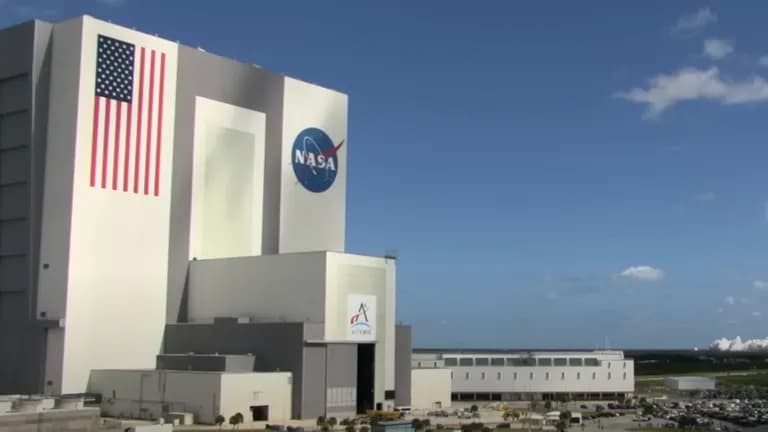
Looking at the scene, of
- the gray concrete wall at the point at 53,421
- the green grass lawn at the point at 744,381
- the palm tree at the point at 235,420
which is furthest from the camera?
the green grass lawn at the point at 744,381

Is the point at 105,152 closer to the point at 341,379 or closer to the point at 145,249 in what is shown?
the point at 145,249

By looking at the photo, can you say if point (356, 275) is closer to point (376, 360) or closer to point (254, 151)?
point (376, 360)

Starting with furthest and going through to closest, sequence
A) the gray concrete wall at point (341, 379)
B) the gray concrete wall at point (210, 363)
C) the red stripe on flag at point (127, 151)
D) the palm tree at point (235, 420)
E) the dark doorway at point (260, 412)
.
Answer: the red stripe on flag at point (127, 151), the gray concrete wall at point (341, 379), the gray concrete wall at point (210, 363), the dark doorway at point (260, 412), the palm tree at point (235, 420)

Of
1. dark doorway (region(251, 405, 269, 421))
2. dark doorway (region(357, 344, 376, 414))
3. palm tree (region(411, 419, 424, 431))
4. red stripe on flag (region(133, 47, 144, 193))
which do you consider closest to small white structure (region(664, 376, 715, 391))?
dark doorway (region(357, 344, 376, 414))

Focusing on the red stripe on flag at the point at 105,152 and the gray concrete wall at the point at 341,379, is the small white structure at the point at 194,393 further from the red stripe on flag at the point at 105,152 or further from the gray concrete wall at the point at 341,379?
the red stripe on flag at the point at 105,152

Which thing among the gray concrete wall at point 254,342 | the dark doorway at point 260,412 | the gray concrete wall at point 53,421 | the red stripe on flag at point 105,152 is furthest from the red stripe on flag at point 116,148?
the gray concrete wall at point 53,421

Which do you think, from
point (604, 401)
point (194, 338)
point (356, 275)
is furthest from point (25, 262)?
point (604, 401)

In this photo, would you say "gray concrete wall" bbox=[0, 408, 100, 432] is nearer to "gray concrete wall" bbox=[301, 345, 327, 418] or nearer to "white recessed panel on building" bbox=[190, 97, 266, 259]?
"gray concrete wall" bbox=[301, 345, 327, 418]
